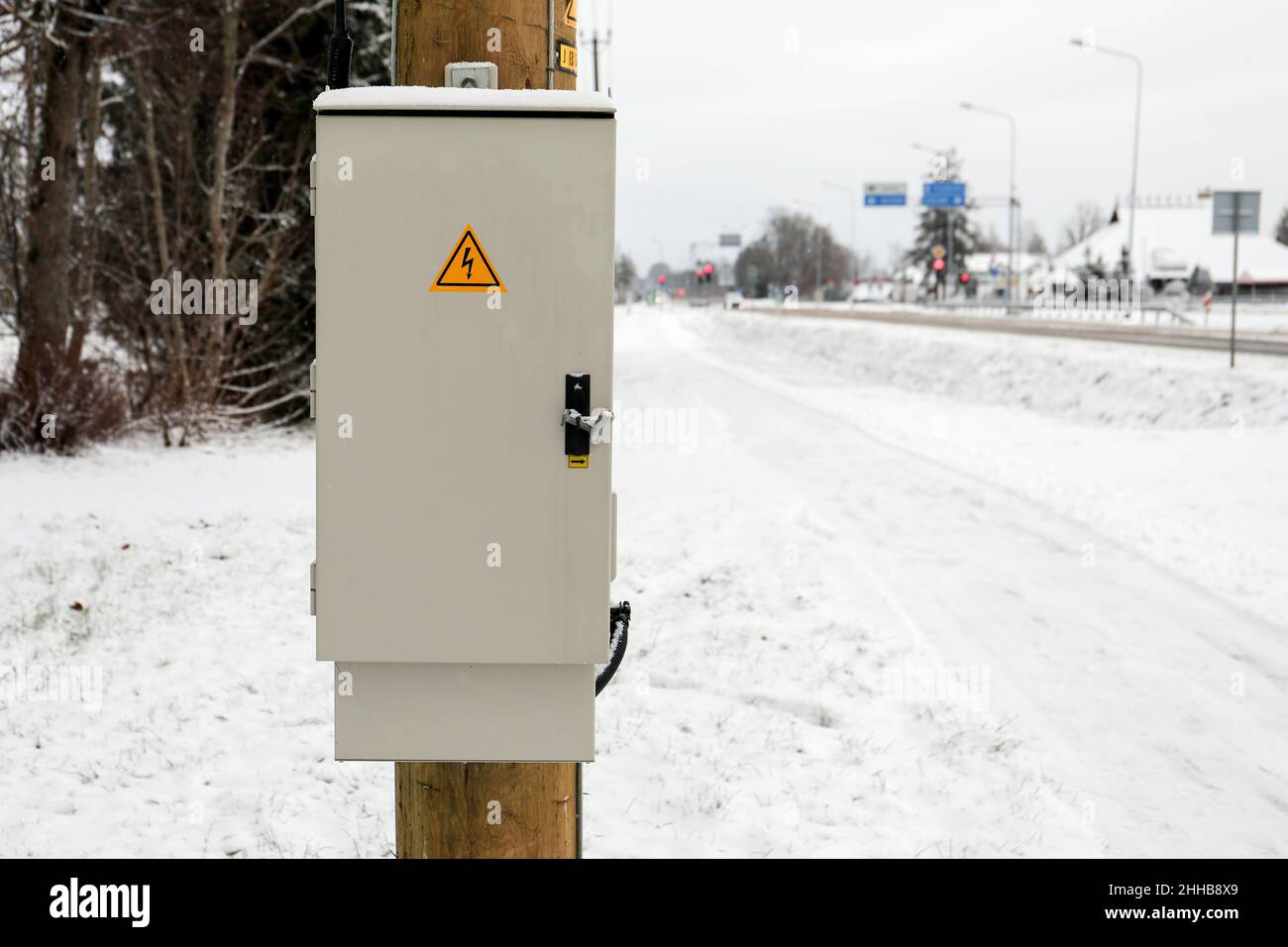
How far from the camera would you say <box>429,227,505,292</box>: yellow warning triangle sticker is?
92.1 inches

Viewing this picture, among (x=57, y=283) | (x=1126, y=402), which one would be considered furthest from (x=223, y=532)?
(x=1126, y=402)

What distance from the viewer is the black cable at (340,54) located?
8.34 feet

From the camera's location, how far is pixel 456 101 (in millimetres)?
2320

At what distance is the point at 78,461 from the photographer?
36.9ft

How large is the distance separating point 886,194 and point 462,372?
64770mm

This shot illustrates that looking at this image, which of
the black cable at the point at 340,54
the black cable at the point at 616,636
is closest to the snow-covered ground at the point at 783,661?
the black cable at the point at 616,636

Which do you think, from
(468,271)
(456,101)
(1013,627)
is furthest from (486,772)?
(1013,627)

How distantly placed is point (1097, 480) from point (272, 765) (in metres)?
9.10

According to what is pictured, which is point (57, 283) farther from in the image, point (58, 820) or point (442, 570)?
point (442, 570)

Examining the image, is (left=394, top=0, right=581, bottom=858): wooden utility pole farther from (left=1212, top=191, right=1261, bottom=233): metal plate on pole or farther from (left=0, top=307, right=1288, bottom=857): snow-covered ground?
(left=1212, top=191, right=1261, bottom=233): metal plate on pole

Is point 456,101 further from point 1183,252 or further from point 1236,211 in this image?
point 1183,252

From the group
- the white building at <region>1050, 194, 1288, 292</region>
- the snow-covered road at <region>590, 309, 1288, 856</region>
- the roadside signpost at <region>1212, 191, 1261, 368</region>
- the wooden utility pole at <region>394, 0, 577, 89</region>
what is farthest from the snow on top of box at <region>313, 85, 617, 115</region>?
the white building at <region>1050, 194, 1288, 292</region>

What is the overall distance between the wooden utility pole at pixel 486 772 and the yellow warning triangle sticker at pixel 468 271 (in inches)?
16.2

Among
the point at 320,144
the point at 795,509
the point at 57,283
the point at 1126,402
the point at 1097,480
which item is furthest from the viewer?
the point at 1126,402
